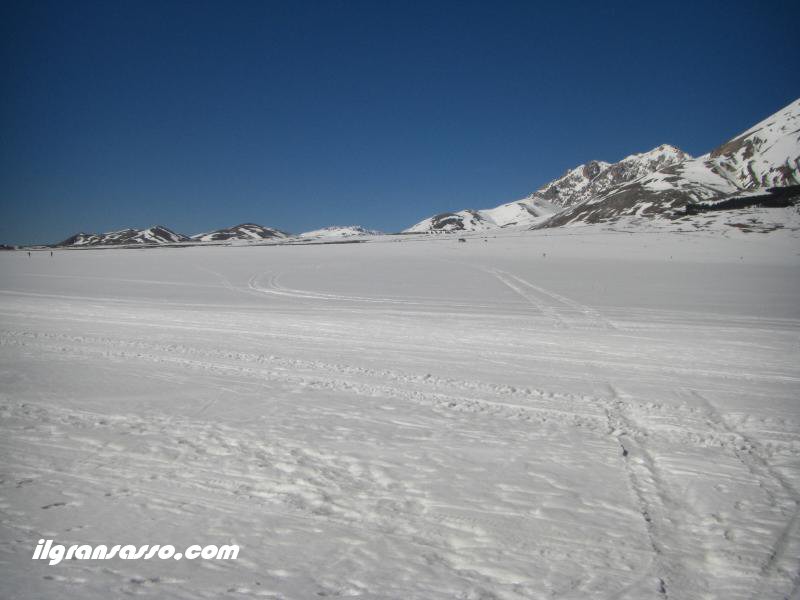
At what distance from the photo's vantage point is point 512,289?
23.6 metres

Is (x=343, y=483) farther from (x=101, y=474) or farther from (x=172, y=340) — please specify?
(x=172, y=340)

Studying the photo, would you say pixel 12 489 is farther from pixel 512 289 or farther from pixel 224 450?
pixel 512 289

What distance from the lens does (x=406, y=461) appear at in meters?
4.85

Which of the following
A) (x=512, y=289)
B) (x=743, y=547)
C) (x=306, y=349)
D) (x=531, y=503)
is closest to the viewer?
(x=743, y=547)

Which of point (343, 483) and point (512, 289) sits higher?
point (512, 289)

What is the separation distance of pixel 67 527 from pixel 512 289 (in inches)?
859

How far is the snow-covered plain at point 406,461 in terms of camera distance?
326 cm

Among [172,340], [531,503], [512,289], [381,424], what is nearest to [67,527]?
[381,424]

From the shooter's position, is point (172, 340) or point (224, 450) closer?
point (224, 450)

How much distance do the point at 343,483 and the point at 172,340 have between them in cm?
795

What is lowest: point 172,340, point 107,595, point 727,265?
point 107,595

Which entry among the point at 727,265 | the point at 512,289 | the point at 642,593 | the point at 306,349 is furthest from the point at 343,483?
the point at 727,265

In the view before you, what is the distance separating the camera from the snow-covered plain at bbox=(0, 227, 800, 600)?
3.26m

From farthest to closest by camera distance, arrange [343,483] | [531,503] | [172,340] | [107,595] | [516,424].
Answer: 1. [172,340]
2. [516,424]
3. [343,483]
4. [531,503]
5. [107,595]
